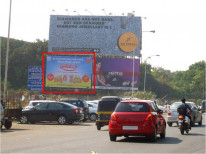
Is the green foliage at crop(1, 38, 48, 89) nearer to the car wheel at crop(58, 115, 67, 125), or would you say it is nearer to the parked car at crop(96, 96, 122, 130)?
the car wheel at crop(58, 115, 67, 125)

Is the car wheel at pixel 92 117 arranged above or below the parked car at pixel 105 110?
below

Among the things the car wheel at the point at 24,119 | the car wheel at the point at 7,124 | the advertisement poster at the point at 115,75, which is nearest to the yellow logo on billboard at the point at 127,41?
the advertisement poster at the point at 115,75

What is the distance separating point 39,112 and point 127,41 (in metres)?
38.8

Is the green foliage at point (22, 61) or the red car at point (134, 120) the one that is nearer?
the red car at point (134, 120)

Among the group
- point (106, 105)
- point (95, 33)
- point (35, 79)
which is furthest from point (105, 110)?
point (95, 33)

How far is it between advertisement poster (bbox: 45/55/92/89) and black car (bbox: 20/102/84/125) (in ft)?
97.0

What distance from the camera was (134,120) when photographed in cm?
1880

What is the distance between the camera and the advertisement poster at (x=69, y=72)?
64.1 meters

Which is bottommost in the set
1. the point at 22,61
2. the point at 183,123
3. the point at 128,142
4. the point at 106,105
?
the point at 128,142

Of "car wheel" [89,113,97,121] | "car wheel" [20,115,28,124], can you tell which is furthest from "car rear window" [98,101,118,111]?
"car wheel" [89,113,97,121]

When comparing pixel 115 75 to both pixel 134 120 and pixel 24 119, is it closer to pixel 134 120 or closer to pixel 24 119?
pixel 24 119

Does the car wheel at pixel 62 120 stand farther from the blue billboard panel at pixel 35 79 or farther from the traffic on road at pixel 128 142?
the blue billboard panel at pixel 35 79

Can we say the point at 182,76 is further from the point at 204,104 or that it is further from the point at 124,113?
the point at 124,113

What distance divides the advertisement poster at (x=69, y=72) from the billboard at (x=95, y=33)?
823 cm
